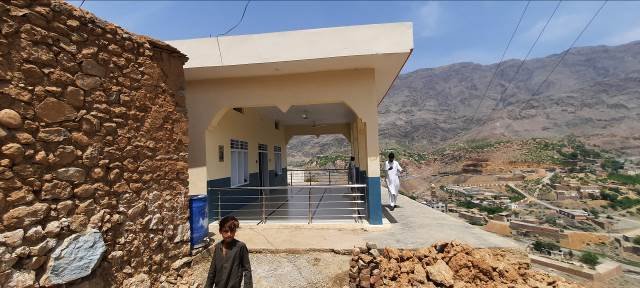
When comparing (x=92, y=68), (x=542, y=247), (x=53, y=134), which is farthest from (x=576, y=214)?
(x=53, y=134)

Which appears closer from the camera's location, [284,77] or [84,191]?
[84,191]

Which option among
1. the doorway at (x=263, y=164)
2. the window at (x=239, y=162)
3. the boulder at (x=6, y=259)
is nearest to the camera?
the boulder at (x=6, y=259)

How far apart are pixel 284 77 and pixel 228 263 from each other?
4920 mm

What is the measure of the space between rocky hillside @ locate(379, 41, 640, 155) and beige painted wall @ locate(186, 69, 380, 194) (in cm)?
6329

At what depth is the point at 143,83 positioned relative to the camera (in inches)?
176

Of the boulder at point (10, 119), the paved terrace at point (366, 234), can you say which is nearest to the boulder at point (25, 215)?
the boulder at point (10, 119)

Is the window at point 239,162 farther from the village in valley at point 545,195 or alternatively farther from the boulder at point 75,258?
the village in valley at point 545,195

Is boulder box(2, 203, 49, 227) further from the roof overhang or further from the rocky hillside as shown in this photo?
the rocky hillside

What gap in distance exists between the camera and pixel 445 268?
181 inches

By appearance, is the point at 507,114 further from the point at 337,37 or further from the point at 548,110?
the point at 337,37

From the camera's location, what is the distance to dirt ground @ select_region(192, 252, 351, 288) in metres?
4.62

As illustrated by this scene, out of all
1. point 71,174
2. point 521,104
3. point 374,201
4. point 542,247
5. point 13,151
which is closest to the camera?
point 13,151

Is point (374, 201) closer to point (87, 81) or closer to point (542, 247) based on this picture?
point (87, 81)

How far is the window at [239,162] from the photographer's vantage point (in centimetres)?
930
